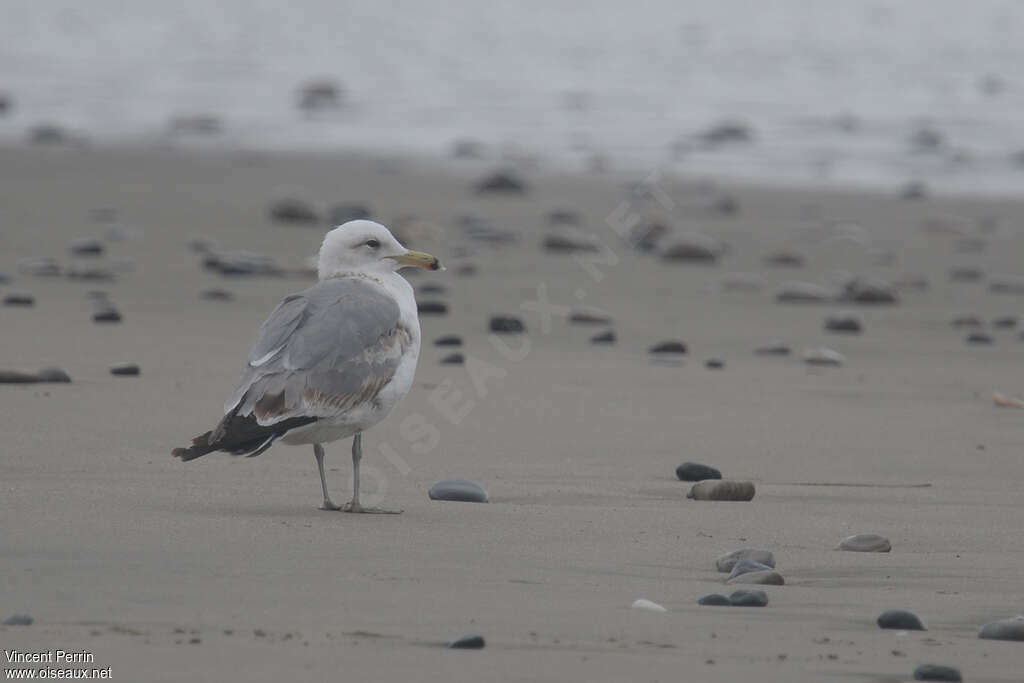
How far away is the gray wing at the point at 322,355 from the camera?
515 cm

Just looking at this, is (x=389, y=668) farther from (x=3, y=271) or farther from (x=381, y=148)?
(x=381, y=148)

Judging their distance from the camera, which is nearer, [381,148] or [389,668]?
[389,668]

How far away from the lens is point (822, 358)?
8711 mm

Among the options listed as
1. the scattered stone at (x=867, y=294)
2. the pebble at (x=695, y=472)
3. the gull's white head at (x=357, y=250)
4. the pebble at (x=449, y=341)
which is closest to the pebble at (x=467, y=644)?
the pebble at (x=695, y=472)

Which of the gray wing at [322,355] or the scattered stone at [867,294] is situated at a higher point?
the scattered stone at [867,294]

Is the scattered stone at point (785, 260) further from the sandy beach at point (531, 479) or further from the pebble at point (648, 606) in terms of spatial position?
the pebble at point (648, 606)

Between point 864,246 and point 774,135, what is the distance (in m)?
8.37

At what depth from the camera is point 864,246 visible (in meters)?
13.1

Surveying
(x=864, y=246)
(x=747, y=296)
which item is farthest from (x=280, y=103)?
(x=747, y=296)

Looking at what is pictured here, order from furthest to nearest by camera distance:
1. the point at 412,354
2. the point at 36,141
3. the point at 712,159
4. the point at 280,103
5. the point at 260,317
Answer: the point at 280,103, the point at 712,159, the point at 36,141, the point at 260,317, the point at 412,354

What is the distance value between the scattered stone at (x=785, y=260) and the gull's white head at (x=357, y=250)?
21.5 ft

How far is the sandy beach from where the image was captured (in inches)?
148

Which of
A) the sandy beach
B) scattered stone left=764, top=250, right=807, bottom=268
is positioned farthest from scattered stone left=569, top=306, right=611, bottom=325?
scattered stone left=764, top=250, right=807, bottom=268

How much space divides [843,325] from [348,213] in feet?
15.7
